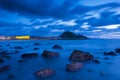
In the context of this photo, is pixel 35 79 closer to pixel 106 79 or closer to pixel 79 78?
pixel 79 78

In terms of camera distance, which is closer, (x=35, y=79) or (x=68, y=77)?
(x=35, y=79)

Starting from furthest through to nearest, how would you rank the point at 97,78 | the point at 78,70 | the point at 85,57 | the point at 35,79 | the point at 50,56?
1. the point at 50,56
2. the point at 85,57
3. the point at 78,70
4. the point at 97,78
5. the point at 35,79

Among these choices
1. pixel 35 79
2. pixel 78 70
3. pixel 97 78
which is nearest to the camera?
pixel 35 79

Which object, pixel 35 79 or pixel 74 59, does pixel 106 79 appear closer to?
pixel 35 79

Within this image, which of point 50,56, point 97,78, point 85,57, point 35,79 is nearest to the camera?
point 35,79

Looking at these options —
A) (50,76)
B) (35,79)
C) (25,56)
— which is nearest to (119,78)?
(50,76)

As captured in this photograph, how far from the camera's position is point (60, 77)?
26.9 metres

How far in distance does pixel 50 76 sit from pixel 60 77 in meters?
1.53

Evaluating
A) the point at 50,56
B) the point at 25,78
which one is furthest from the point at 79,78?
the point at 50,56

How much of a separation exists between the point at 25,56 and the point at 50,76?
23772mm

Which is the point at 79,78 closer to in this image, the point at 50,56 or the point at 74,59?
the point at 74,59

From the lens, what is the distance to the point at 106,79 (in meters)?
26.2

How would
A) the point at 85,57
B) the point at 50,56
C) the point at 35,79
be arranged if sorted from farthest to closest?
1. the point at 50,56
2. the point at 85,57
3. the point at 35,79

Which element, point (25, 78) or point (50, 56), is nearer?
point (25, 78)
